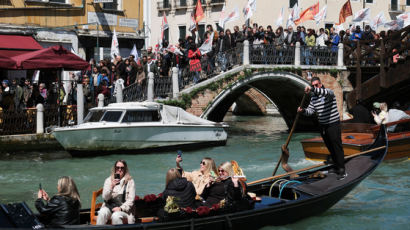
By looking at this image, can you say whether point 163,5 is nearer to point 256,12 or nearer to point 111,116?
point 256,12

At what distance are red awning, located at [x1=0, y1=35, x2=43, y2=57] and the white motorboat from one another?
339 centimetres

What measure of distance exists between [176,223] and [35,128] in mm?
7955

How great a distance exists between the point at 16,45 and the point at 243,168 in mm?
7102

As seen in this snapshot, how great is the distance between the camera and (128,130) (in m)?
12.6

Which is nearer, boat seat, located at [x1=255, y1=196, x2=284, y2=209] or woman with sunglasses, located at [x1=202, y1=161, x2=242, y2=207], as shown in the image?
woman with sunglasses, located at [x1=202, y1=161, x2=242, y2=207]

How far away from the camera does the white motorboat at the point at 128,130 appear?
1234 cm

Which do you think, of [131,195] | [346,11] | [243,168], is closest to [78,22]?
[346,11]

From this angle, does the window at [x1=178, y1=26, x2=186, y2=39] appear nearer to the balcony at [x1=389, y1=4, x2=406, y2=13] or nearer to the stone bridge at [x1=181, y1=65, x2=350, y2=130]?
the stone bridge at [x1=181, y1=65, x2=350, y2=130]

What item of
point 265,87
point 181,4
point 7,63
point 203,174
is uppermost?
point 181,4

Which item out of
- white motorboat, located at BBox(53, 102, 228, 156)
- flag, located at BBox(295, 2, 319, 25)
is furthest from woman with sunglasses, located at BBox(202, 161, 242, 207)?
flag, located at BBox(295, 2, 319, 25)

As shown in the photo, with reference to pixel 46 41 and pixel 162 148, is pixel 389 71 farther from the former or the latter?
pixel 46 41

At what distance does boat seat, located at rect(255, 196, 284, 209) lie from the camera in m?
6.93

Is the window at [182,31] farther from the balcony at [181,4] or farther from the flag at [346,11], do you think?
the flag at [346,11]

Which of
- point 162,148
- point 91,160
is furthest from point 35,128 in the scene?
point 162,148
